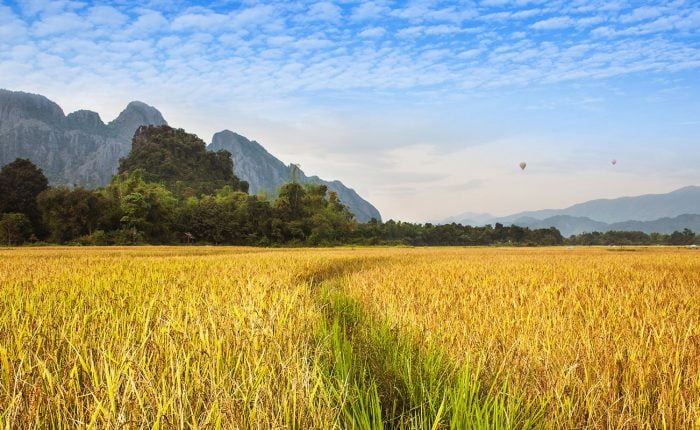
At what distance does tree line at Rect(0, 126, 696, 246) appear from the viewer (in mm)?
39719

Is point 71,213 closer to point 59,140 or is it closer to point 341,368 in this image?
point 341,368

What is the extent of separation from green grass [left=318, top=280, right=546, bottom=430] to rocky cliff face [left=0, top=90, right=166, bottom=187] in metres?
175

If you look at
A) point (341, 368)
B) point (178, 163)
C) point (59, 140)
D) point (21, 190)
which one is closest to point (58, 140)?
point (59, 140)

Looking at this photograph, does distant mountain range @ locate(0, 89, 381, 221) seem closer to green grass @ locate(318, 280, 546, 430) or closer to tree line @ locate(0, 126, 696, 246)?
tree line @ locate(0, 126, 696, 246)

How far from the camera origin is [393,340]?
3.16m

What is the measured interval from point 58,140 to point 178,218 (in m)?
173

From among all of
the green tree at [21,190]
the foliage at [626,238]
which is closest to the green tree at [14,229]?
the green tree at [21,190]

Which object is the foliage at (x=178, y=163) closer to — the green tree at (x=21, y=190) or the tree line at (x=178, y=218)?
the tree line at (x=178, y=218)

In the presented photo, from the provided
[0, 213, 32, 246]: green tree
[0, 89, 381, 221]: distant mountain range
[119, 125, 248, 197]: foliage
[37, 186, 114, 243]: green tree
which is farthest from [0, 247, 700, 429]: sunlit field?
[0, 89, 381, 221]: distant mountain range

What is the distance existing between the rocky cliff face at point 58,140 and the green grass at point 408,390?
175 m

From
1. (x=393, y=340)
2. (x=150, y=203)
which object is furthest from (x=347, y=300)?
(x=150, y=203)

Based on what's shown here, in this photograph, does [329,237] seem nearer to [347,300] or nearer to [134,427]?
[347,300]

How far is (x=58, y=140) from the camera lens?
176 metres

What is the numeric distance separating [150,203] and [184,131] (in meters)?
60.2
